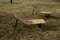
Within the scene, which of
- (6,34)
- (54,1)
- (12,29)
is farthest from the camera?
(54,1)

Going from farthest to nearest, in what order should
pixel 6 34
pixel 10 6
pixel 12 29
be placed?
pixel 10 6 < pixel 12 29 < pixel 6 34

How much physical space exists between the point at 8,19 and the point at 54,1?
Result: 404 centimetres

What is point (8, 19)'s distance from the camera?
5.73 metres

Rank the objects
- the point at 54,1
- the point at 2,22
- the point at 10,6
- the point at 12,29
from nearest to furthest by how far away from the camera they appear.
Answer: the point at 12,29 → the point at 2,22 → the point at 10,6 → the point at 54,1

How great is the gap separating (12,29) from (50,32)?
127cm

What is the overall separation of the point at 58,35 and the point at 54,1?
450 centimetres

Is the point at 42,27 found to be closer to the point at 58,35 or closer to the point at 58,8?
the point at 58,35

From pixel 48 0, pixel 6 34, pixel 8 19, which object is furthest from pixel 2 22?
pixel 48 0

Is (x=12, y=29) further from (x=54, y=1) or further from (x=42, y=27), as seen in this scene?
(x=54, y=1)

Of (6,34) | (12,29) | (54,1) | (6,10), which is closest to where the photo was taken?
(6,34)

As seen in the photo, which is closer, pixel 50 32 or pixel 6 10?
pixel 50 32

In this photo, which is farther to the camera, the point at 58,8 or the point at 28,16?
the point at 58,8

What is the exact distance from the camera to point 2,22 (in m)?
5.40

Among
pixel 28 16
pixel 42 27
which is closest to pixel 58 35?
pixel 42 27
